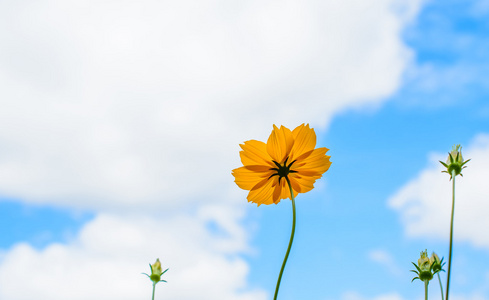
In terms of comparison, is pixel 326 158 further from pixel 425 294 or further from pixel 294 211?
pixel 425 294

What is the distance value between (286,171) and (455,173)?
0.51m

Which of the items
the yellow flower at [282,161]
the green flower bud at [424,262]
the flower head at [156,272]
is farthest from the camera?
the green flower bud at [424,262]

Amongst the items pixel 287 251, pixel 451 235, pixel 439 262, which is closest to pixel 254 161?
pixel 287 251

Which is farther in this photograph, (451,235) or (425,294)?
(425,294)

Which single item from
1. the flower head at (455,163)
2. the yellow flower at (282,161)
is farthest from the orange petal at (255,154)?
the flower head at (455,163)

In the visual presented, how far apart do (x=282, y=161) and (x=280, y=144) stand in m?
0.05

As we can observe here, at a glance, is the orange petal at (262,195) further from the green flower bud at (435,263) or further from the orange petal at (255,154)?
the green flower bud at (435,263)

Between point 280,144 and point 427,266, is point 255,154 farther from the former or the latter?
point 427,266

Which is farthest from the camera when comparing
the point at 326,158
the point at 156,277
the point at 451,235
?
the point at 156,277

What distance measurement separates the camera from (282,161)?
1.41 m

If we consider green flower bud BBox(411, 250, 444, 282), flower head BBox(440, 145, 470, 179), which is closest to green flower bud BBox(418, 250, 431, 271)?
green flower bud BBox(411, 250, 444, 282)

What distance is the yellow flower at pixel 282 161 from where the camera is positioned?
1376 millimetres

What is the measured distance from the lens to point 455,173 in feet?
4.65

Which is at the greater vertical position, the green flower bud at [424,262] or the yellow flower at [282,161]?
the yellow flower at [282,161]
